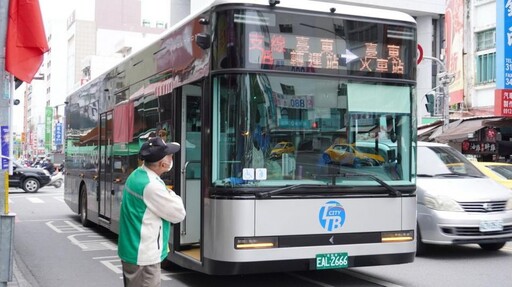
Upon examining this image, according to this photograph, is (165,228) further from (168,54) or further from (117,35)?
(117,35)

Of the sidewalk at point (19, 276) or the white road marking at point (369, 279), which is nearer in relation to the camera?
the white road marking at point (369, 279)

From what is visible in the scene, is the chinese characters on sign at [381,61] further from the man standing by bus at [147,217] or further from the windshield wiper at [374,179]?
the man standing by bus at [147,217]

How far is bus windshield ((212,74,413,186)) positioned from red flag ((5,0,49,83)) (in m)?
1.85

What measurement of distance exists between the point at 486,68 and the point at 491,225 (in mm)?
20837

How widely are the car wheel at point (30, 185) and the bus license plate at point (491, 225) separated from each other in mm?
22118

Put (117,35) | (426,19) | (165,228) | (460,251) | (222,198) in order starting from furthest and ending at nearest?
(117,35) < (426,19) < (460,251) < (222,198) < (165,228)

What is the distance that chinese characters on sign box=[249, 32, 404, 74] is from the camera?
5.91 meters

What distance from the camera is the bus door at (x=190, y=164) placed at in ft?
23.1

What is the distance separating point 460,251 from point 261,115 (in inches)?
219

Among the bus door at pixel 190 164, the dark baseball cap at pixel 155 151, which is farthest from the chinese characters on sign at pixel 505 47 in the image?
the dark baseball cap at pixel 155 151

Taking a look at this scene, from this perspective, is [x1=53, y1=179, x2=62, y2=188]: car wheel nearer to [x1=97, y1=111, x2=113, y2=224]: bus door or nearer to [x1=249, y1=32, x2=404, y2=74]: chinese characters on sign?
[x1=97, y1=111, x2=113, y2=224]: bus door

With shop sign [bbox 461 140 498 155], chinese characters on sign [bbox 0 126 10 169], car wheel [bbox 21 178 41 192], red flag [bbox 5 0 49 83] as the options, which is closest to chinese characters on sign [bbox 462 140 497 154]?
shop sign [bbox 461 140 498 155]

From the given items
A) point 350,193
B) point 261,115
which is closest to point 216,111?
point 261,115

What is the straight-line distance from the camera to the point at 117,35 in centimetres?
9994
